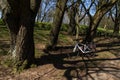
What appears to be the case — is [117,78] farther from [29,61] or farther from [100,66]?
[29,61]

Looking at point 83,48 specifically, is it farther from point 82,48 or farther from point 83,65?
point 83,65

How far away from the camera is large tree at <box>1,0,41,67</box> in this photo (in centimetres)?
951

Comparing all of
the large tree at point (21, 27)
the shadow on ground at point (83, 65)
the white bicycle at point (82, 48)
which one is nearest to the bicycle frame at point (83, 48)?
the white bicycle at point (82, 48)

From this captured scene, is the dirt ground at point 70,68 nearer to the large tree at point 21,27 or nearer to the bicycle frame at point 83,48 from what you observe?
the bicycle frame at point 83,48

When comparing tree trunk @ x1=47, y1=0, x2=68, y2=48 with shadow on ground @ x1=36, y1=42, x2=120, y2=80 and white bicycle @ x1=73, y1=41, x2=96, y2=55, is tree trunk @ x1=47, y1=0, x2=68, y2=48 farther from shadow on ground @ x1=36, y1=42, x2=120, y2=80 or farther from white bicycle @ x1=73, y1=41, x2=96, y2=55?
white bicycle @ x1=73, y1=41, x2=96, y2=55

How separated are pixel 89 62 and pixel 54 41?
110 inches

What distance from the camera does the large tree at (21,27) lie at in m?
9.51

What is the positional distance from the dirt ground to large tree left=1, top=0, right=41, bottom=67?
22.1 inches

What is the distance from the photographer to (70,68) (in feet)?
34.1

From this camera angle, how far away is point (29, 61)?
1023 cm

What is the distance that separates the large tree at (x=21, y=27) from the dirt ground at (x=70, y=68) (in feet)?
1.84

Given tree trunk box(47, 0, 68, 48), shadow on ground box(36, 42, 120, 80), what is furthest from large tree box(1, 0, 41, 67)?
tree trunk box(47, 0, 68, 48)

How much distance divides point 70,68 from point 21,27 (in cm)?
249

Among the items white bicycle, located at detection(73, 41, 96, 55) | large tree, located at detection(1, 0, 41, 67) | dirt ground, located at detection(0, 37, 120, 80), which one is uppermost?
large tree, located at detection(1, 0, 41, 67)
